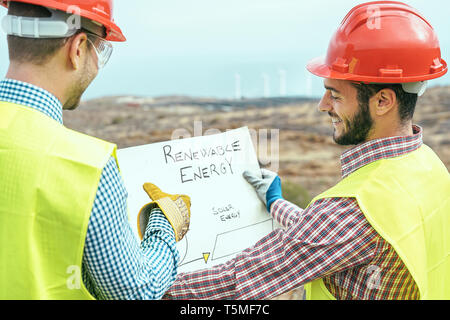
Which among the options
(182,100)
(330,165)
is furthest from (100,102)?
(330,165)

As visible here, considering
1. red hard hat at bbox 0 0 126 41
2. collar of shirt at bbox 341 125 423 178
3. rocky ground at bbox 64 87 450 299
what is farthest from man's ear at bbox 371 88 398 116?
rocky ground at bbox 64 87 450 299

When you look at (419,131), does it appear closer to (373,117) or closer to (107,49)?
(373,117)

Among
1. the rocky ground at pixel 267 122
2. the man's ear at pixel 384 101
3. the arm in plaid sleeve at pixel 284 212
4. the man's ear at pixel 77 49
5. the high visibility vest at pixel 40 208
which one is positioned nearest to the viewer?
the high visibility vest at pixel 40 208

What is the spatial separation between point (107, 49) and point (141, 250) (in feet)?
3.01

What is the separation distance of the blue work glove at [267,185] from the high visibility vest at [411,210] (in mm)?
915

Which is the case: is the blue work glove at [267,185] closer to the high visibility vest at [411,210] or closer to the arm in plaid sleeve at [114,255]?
the high visibility vest at [411,210]

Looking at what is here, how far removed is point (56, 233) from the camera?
1.77 meters

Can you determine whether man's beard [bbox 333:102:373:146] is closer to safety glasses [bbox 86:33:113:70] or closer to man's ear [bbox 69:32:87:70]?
safety glasses [bbox 86:33:113:70]

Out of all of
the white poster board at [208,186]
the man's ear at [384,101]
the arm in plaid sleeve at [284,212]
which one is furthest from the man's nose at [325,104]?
the white poster board at [208,186]

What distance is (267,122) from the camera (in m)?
20.9

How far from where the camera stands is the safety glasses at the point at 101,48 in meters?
2.19

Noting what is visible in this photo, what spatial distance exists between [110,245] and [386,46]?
1.62 meters

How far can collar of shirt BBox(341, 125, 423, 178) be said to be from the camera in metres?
2.47

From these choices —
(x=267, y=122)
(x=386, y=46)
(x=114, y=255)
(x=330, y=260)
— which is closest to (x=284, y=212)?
(x=330, y=260)
